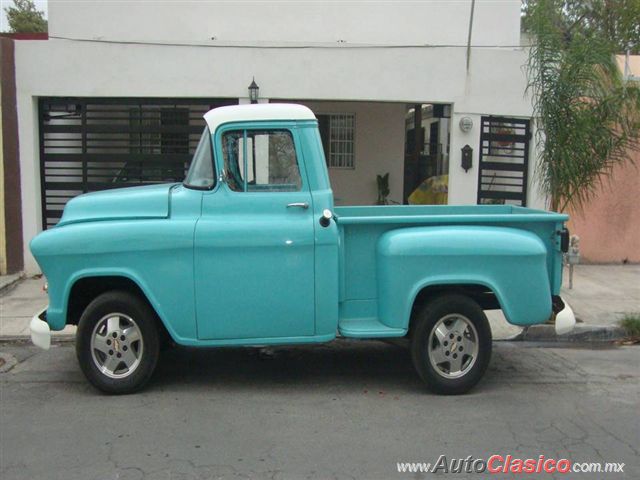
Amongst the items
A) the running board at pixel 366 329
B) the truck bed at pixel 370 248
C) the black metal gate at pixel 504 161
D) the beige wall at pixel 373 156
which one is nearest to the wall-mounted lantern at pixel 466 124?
the black metal gate at pixel 504 161

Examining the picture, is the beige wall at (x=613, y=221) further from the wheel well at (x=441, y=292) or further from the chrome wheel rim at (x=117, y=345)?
the chrome wheel rim at (x=117, y=345)

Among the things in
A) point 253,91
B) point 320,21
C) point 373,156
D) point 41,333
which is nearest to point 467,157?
point 320,21

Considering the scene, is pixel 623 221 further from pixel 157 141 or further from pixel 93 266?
pixel 93 266

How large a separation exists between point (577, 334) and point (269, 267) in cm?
436

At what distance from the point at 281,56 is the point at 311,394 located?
6646 mm

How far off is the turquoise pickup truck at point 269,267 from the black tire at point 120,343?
10 mm

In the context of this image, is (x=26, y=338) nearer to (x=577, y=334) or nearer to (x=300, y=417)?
(x=300, y=417)

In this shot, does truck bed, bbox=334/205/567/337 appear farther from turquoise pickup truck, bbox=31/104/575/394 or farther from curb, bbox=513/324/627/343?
curb, bbox=513/324/627/343

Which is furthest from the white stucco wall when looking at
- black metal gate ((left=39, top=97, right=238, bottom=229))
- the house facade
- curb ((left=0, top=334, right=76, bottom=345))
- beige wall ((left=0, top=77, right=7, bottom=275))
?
curb ((left=0, top=334, right=76, bottom=345))

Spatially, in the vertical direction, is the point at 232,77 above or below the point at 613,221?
above

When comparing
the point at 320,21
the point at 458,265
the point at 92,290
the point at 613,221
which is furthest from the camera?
the point at 613,221

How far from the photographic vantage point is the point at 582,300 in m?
9.05

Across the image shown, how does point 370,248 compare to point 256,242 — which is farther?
point 370,248

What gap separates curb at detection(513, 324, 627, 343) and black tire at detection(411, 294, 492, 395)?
2.36 meters
